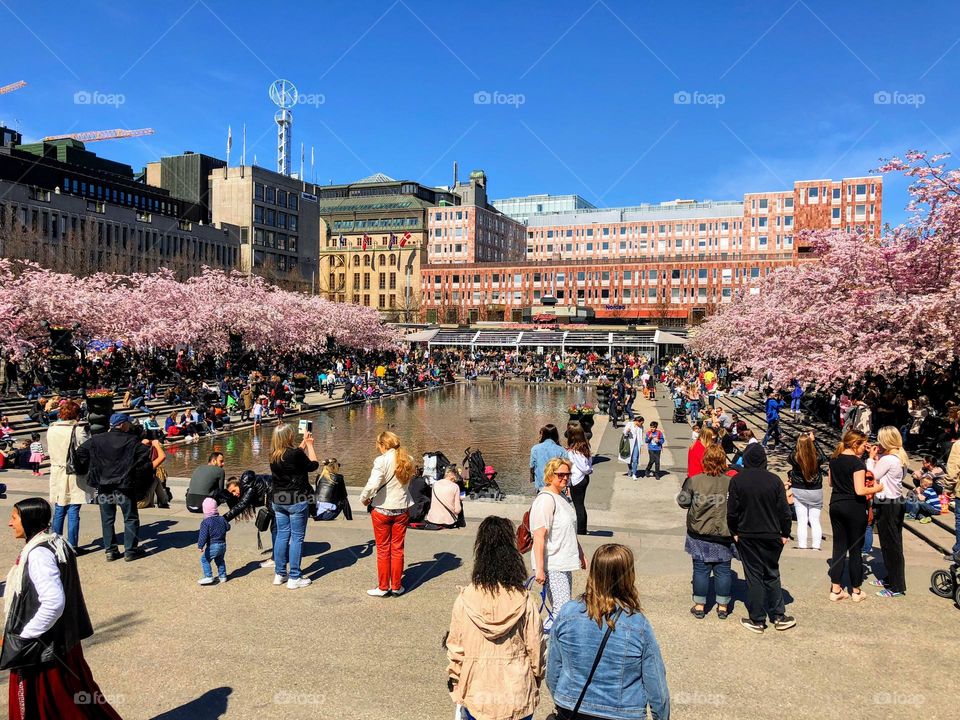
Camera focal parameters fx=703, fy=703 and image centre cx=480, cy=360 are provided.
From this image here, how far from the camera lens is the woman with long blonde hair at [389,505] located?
24.3 feet

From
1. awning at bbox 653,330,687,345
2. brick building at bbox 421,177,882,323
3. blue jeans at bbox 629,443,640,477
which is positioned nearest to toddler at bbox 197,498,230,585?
blue jeans at bbox 629,443,640,477

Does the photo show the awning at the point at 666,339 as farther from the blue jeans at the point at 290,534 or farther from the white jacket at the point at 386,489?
the white jacket at the point at 386,489

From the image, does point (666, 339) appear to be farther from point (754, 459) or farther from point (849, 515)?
point (754, 459)

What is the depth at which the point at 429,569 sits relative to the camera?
28.8 feet

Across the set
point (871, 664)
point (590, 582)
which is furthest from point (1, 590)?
point (871, 664)

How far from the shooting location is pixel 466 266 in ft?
362

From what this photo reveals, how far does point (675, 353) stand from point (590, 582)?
75.1 m

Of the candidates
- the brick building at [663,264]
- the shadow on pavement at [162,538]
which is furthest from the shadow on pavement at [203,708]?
the brick building at [663,264]

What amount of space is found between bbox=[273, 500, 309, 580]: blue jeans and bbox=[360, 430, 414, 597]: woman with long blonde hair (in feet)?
2.90

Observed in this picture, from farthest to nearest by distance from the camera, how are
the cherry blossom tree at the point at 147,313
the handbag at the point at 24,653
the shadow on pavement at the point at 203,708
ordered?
the cherry blossom tree at the point at 147,313 → the shadow on pavement at the point at 203,708 → the handbag at the point at 24,653

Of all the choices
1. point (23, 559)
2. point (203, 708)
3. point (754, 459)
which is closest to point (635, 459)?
point (754, 459)

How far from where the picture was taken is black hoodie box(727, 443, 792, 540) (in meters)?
6.63

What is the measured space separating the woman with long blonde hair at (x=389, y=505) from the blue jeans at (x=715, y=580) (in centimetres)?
307

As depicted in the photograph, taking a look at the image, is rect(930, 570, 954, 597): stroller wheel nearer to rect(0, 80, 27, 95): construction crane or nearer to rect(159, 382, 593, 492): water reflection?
rect(159, 382, 593, 492): water reflection
